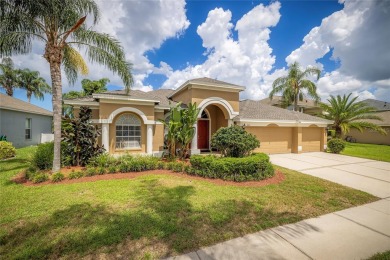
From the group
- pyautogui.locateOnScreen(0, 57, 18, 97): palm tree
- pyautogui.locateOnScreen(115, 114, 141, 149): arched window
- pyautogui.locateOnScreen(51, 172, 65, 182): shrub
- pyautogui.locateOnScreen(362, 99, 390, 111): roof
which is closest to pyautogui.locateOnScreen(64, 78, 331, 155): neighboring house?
pyautogui.locateOnScreen(115, 114, 141, 149): arched window

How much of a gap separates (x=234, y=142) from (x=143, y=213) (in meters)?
5.37

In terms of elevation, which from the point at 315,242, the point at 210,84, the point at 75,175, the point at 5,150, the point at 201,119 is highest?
the point at 210,84

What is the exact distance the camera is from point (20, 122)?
57.0 feet

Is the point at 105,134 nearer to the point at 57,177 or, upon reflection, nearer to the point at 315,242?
the point at 57,177

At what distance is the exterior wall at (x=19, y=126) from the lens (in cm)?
1562

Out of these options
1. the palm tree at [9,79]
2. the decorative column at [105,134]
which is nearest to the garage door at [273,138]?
the decorative column at [105,134]

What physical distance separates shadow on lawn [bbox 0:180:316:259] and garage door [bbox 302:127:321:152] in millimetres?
13803

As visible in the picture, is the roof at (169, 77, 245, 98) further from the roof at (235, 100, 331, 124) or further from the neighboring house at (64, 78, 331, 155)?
the roof at (235, 100, 331, 124)

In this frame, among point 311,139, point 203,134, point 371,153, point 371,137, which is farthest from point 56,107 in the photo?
point 371,137

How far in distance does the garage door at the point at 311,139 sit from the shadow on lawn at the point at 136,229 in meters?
13.8

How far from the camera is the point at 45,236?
147 inches

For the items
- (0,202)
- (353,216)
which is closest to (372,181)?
(353,216)

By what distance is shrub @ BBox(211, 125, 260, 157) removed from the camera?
867 centimetres

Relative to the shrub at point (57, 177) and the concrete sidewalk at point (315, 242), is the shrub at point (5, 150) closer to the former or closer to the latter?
the shrub at point (57, 177)
